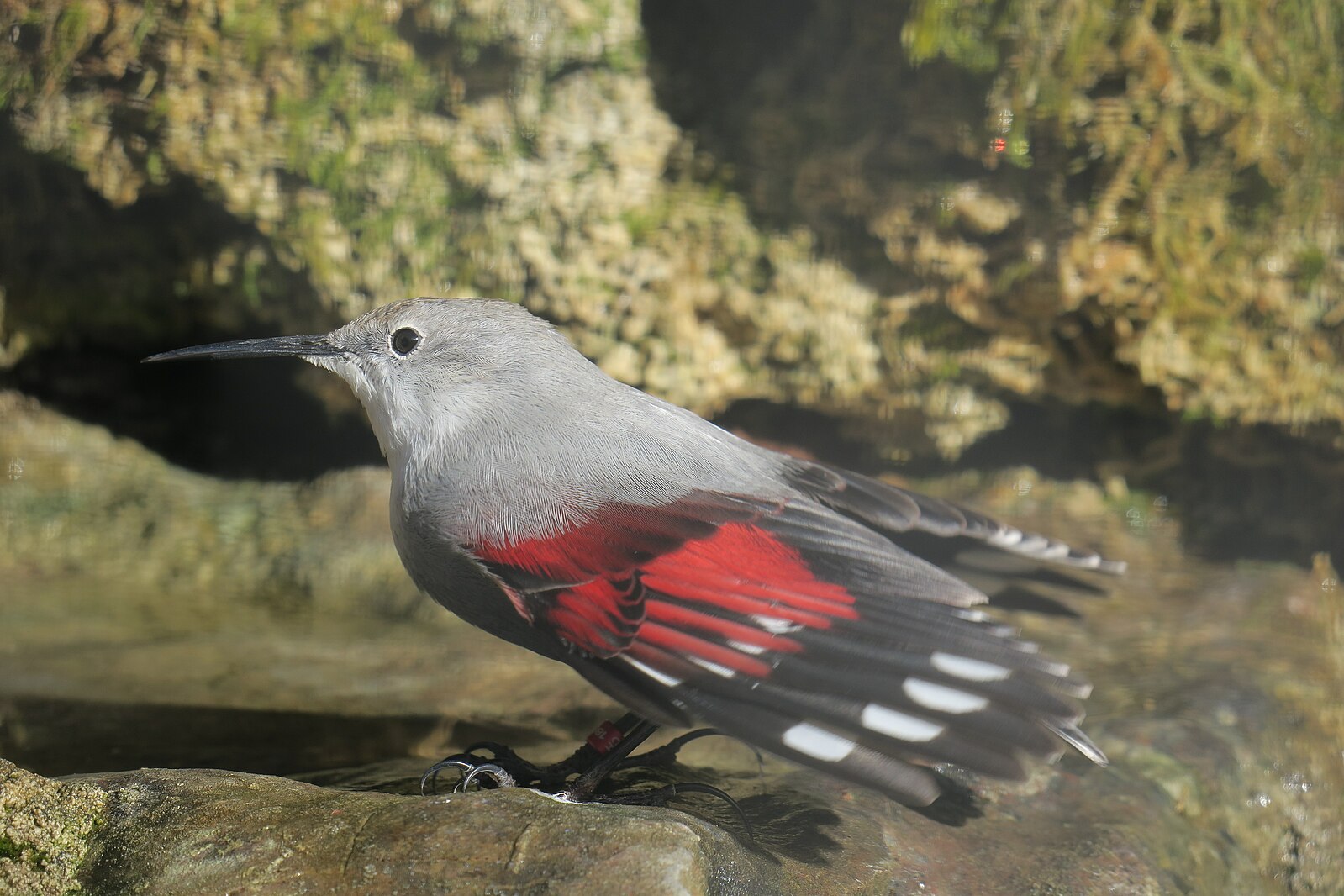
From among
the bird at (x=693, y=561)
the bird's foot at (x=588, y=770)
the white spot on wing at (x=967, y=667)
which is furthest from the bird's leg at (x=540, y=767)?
the white spot on wing at (x=967, y=667)

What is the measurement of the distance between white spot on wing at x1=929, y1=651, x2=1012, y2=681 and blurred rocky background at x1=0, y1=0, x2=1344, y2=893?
0.87 m

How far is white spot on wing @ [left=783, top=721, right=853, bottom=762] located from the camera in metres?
1.48

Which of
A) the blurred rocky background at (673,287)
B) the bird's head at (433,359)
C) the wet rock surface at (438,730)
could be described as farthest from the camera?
the blurred rocky background at (673,287)

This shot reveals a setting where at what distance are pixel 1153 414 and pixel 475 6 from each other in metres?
2.35

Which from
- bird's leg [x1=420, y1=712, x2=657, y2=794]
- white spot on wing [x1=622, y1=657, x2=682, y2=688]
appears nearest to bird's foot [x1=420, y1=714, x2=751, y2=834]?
bird's leg [x1=420, y1=712, x2=657, y2=794]

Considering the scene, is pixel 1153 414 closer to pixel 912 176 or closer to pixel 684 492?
pixel 912 176

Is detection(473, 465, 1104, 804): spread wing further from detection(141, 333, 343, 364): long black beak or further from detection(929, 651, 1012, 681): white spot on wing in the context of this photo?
detection(141, 333, 343, 364): long black beak

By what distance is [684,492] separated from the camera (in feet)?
6.28

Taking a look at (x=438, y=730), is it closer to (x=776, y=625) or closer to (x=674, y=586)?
(x=674, y=586)

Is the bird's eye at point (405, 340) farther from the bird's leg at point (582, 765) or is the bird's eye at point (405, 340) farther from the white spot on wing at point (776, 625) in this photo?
the white spot on wing at point (776, 625)

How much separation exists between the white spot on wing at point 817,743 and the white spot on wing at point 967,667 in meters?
0.20

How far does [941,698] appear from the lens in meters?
1.55

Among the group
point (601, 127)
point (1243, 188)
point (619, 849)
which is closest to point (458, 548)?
point (619, 849)

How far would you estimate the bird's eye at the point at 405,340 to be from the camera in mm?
2268
